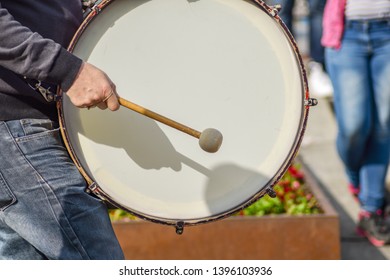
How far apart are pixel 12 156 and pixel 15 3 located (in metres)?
0.39

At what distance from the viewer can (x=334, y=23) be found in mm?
3803

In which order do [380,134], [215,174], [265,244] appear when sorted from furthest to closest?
[380,134] → [265,244] → [215,174]

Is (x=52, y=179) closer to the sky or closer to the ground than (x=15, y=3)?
closer to the ground

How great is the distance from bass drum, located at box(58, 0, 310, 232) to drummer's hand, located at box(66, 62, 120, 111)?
20 centimetres

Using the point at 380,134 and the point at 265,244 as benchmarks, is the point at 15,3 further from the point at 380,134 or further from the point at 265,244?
the point at 380,134

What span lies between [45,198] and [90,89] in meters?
0.31

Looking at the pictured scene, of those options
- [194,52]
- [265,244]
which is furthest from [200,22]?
[265,244]

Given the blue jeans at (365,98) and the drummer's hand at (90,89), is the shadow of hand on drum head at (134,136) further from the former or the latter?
the blue jeans at (365,98)

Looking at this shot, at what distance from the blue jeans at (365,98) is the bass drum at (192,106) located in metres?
1.56

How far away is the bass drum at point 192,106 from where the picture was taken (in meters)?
2.25

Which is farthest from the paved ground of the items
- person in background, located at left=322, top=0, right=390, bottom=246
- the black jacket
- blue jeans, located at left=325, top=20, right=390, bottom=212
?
the black jacket

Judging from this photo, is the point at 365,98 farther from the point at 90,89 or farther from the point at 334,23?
the point at 90,89

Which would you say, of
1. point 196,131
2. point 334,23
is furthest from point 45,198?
point 334,23

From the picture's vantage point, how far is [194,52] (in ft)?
7.52
